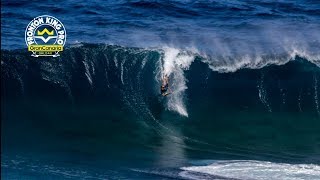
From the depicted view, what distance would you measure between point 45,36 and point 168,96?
5059 mm

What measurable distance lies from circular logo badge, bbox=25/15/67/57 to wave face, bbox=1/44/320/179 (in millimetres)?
587

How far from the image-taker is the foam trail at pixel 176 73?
20.8 m

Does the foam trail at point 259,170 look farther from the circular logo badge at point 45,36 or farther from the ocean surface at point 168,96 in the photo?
the circular logo badge at point 45,36

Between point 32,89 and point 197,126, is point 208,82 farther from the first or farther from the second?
point 32,89

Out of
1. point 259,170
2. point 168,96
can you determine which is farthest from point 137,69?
point 259,170

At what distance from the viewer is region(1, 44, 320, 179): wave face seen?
1828 cm

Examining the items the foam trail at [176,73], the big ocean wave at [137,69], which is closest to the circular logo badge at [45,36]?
the big ocean wave at [137,69]

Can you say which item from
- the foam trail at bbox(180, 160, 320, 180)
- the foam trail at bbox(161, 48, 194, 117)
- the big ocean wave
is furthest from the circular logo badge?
the foam trail at bbox(180, 160, 320, 180)

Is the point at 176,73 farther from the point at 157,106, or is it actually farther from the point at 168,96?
the point at 157,106

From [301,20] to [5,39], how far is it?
13.1 meters

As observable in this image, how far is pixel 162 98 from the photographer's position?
20906mm

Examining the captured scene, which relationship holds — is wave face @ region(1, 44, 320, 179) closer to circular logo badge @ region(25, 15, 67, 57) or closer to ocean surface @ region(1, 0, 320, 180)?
ocean surface @ region(1, 0, 320, 180)

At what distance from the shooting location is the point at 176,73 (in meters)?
21.6

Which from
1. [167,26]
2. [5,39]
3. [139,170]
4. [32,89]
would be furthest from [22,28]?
[139,170]
